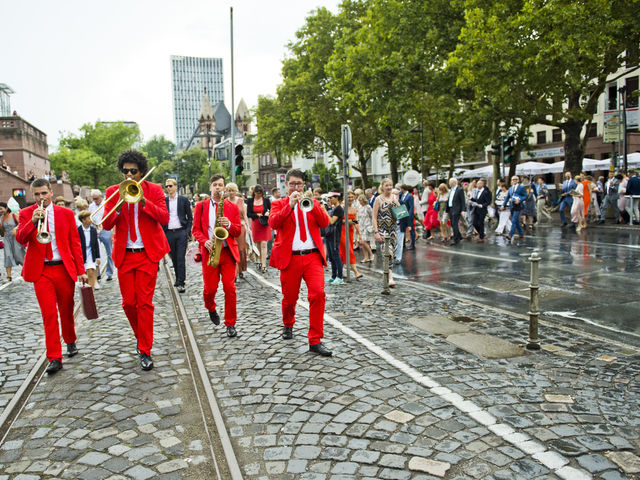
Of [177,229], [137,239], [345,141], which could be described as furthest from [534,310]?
[177,229]

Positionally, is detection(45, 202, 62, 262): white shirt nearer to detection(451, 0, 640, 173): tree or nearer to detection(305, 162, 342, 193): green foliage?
detection(451, 0, 640, 173): tree

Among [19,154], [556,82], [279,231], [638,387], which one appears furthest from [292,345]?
[19,154]

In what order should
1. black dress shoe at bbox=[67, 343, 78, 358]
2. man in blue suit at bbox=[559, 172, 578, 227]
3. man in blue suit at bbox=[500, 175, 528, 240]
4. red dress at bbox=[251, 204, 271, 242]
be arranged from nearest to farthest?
black dress shoe at bbox=[67, 343, 78, 358] < red dress at bbox=[251, 204, 271, 242] < man in blue suit at bbox=[500, 175, 528, 240] < man in blue suit at bbox=[559, 172, 578, 227]

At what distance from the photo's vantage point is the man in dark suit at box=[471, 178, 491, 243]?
53.4ft

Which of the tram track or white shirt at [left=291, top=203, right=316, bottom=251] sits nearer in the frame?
the tram track

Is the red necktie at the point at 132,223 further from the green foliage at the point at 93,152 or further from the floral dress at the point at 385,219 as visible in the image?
the green foliage at the point at 93,152

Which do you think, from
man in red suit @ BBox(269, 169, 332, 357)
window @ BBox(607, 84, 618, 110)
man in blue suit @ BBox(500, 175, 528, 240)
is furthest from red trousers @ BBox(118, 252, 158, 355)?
window @ BBox(607, 84, 618, 110)

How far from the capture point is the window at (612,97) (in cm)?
4084

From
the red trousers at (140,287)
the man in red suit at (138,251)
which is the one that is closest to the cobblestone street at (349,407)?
the red trousers at (140,287)

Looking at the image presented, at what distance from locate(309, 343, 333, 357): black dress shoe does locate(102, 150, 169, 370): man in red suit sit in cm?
157

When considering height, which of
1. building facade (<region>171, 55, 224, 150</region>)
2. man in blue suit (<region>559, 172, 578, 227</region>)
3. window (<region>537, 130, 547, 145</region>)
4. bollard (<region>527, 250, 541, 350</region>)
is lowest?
bollard (<region>527, 250, 541, 350</region>)

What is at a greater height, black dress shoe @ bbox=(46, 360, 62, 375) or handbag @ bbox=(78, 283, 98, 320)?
handbag @ bbox=(78, 283, 98, 320)

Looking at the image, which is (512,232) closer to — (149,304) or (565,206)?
(565,206)

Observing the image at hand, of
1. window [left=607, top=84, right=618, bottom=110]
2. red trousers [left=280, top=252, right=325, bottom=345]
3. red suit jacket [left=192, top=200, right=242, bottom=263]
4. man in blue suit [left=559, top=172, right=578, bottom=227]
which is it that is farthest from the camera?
window [left=607, top=84, right=618, bottom=110]
